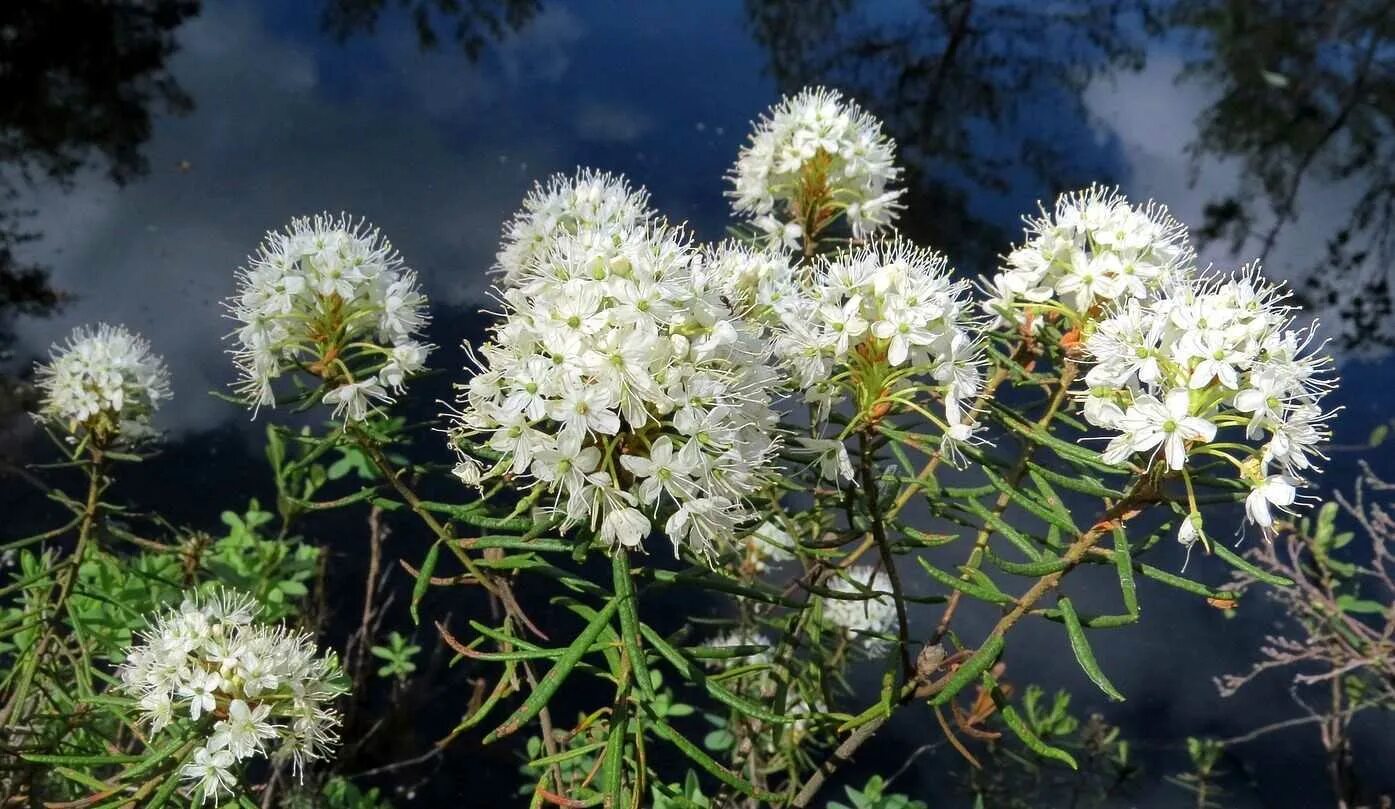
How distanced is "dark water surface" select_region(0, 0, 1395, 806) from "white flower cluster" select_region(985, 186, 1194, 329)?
1.20m

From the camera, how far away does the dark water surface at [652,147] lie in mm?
1952

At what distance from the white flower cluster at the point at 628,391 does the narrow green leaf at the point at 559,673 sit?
0.07 metres

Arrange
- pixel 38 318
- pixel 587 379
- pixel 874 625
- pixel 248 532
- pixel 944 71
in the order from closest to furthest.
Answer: pixel 587 379 < pixel 248 532 < pixel 874 625 < pixel 38 318 < pixel 944 71

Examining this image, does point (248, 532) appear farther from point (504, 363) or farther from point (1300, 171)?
point (1300, 171)

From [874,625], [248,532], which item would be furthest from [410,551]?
[874,625]

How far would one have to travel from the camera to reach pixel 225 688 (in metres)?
1.01

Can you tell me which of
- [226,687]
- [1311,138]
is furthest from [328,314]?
[1311,138]

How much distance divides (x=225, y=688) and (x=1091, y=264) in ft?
3.31

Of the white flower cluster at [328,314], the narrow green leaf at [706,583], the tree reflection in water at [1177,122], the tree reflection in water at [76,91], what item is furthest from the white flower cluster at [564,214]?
the tree reflection in water at [76,91]

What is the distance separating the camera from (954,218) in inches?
96.5

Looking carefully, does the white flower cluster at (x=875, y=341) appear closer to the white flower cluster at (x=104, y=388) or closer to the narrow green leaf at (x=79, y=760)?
the narrow green leaf at (x=79, y=760)

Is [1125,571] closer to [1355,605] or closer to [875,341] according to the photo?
[875,341]

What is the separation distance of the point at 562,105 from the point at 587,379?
2090 mm

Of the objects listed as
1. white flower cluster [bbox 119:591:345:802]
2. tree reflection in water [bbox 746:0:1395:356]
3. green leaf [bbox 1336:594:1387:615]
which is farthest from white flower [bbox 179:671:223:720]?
tree reflection in water [bbox 746:0:1395:356]
